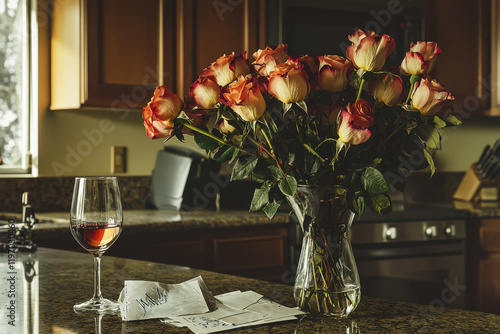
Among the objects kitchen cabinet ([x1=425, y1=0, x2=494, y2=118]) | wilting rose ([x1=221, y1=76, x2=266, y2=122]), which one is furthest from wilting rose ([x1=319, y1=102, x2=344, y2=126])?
kitchen cabinet ([x1=425, y1=0, x2=494, y2=118])

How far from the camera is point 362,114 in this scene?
0.83 m

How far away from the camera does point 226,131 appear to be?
0.96m

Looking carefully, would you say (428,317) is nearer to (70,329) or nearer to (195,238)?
(70,329)

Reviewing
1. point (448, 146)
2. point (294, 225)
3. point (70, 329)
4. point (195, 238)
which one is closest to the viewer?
point (70, 329)

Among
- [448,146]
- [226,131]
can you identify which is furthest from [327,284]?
[448,146]

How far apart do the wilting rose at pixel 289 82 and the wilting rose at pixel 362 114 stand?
69mm

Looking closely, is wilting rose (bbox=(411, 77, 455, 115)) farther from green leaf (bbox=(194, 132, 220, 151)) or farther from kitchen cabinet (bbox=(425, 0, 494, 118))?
kitchen cabinet (bbox=(425, 0, 494, 118))

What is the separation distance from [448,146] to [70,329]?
3.39m

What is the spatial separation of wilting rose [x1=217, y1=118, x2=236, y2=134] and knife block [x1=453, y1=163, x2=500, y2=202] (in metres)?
2.85

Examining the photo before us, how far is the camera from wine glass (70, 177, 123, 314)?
37.8 inches

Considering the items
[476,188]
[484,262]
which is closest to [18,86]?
[484,262]

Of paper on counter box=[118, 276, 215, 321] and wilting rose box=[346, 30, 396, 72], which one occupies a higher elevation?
wilting rose box=[346, 30, 396, 72]

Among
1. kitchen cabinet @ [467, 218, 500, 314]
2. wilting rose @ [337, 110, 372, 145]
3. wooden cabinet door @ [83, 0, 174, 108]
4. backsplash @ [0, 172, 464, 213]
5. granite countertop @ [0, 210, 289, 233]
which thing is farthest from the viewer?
kitchen cabinet @ [467, 218, 500, 314]

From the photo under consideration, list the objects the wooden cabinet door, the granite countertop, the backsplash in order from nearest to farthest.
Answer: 1. the granite countertop
2. the wooden cabinet door
3. the backsplash
